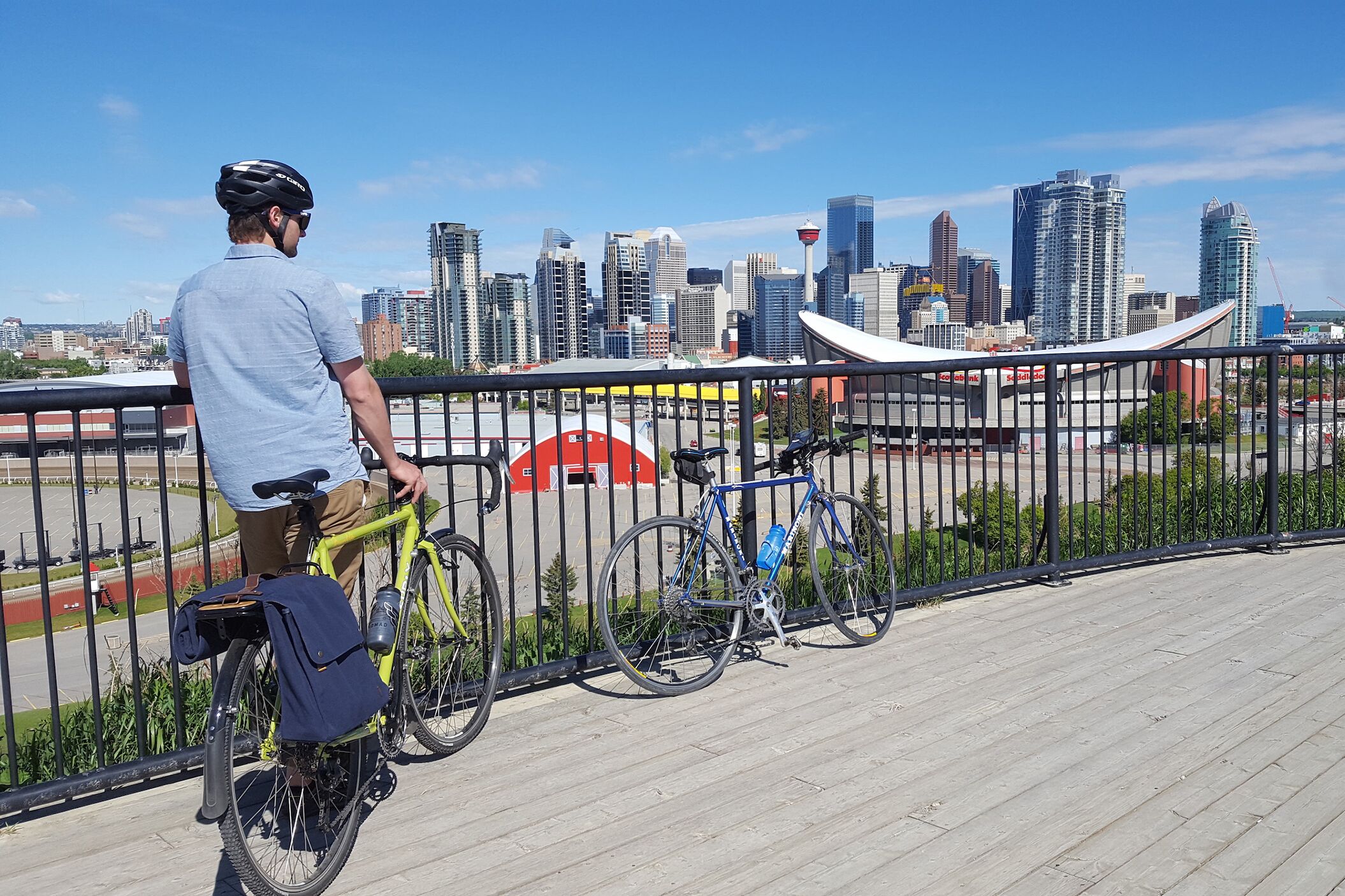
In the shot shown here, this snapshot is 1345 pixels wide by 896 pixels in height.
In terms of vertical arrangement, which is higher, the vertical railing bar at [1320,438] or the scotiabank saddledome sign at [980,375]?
the scotiabank saddledome sign at [980,375]

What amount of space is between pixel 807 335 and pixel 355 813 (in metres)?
84.6

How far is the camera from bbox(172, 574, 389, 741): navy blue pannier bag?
2336 mm

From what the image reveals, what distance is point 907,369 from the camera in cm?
545

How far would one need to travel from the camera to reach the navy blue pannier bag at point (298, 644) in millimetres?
2336

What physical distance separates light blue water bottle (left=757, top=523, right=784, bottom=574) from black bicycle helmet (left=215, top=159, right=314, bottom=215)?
246 centimetres

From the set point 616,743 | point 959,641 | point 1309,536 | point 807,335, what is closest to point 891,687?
point 959,641

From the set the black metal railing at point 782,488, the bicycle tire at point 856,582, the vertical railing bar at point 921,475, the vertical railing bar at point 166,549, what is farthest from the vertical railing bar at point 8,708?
the vertical railing bar at point 921,475

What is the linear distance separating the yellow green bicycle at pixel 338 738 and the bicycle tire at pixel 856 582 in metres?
1.71

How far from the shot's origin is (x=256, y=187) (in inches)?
111

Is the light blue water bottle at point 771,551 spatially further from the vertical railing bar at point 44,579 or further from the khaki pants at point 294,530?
the vertical railing bar at point 44,579

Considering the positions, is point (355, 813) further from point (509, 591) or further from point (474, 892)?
point (509, 591)

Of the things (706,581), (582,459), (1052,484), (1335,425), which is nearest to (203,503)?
(706,581)

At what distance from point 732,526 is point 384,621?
1.95 m

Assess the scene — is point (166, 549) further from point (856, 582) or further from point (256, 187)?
point (856, 582)
